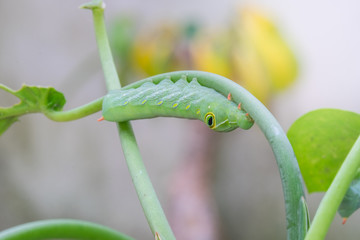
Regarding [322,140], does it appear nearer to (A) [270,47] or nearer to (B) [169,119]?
(A) [270,47]

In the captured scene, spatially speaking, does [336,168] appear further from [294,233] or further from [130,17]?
[130,17]

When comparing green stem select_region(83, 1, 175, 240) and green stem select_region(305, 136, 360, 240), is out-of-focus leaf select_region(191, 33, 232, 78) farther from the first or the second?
green stem select_region(305, 136, 360, 240)

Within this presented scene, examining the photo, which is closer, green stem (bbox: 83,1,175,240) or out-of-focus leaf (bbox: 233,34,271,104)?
green stem (bbox: 83,1,175,240)

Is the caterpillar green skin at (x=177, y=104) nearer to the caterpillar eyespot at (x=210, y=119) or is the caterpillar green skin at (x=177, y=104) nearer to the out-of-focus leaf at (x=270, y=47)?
the caterpillar eyespot at (x=210, y=119)

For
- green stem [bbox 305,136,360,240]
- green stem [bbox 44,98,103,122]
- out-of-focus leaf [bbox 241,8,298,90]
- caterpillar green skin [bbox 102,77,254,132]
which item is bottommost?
green stem [bbox 305,136,360,240]

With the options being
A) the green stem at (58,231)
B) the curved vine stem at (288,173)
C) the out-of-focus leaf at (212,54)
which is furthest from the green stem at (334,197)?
the out-of-focus leaf at (212,54)

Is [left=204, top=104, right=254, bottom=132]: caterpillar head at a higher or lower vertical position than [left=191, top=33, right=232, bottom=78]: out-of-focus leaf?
lower

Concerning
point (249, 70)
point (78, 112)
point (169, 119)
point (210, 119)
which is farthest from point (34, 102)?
point (169, 119)

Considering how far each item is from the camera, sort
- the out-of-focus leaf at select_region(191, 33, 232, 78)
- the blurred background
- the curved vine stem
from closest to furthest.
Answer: the curved vine stem < the out-of-focus leaf at select_region(191, 33, 232, 78) < the blurred background

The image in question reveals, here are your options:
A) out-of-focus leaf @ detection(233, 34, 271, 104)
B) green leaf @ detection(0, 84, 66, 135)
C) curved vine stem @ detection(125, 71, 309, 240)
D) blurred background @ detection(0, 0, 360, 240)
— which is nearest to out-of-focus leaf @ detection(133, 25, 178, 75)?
blurred background @ detection(0, 0, 360, 240)

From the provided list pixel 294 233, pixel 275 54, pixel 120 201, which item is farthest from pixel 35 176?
pixel 294 233
